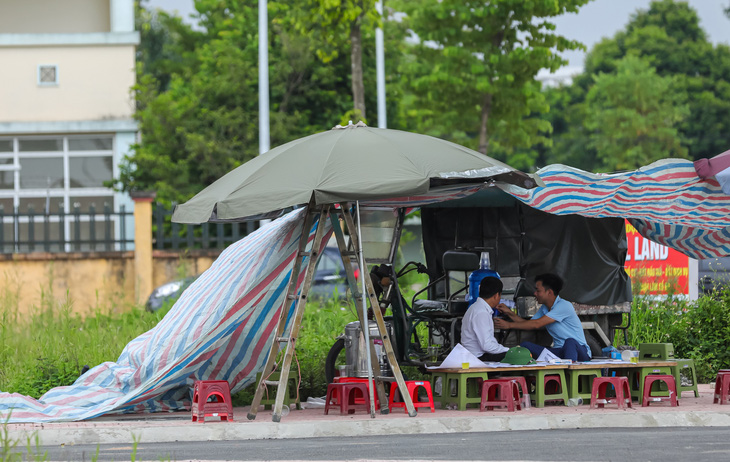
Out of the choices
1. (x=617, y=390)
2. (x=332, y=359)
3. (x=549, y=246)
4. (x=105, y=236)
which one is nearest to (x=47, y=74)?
(x=105, y=236)

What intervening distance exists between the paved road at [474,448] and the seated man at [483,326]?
152cm

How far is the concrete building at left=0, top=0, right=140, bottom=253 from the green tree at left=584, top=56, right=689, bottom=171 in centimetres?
2811

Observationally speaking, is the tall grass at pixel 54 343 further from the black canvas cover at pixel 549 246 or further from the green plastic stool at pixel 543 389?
the green plastic stool at pixel 543 389

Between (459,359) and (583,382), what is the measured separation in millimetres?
1496

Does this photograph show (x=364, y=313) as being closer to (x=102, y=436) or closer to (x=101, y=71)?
(x=102, y=436)

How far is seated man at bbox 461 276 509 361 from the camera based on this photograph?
10734 millimetres

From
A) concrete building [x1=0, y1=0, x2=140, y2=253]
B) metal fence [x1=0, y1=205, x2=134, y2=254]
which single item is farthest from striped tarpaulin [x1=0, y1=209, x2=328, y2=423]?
concrete building [x1=0, y1=0, x2=140, y2=253]

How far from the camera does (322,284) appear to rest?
20.7 metres

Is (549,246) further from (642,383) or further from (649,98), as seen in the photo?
(649,98)

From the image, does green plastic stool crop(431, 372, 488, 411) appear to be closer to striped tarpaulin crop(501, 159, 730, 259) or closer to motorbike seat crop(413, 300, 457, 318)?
Result: motorbike seat crop(413, 300, 457, 318)

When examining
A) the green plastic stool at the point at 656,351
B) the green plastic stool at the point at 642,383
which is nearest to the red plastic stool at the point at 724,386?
the green plastic stool at the point at 642,383

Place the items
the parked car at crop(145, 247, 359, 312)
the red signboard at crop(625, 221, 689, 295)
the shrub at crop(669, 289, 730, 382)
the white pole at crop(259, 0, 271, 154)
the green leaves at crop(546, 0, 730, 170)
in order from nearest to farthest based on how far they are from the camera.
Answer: the shrub at crop(669, 289, 730, 382)
the red signboard at crop(625, 221, 689, 295)
the parked car at crop(145, 247, 359, 312)
the white pole at crop(259, 0, 271, 154)
the green leaves at crop(546, 0, 730, 170)

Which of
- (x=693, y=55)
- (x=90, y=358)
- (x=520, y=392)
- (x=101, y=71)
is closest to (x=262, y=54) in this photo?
(x=101, y=71)

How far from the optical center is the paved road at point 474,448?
7820mm
